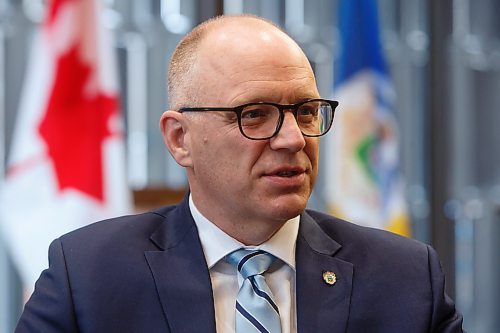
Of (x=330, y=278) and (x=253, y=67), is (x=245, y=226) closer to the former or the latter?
(x=330, y=278)

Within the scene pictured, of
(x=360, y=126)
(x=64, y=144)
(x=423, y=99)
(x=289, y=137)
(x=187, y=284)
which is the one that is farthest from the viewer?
(x=423, y=99)

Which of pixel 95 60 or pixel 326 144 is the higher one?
pixel 95 60

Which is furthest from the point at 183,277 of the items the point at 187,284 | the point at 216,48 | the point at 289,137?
the point at 216,48

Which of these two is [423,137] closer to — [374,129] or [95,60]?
[374,129]

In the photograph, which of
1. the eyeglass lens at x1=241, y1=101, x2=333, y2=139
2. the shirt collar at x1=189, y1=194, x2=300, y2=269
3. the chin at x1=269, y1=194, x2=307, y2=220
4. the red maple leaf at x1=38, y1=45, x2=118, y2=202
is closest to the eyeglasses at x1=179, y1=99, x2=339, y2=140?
the eyeglass lens at x1=241, y1=101, x2=333, y2=139

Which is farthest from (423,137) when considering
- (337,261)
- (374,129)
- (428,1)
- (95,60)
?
(337,261)

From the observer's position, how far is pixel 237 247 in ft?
5.81

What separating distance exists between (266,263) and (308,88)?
39cm

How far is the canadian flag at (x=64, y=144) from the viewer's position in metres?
3.33

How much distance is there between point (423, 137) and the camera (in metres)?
5.79

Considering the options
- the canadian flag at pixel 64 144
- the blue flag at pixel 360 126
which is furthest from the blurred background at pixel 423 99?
the canadian flag at pixel 64 144

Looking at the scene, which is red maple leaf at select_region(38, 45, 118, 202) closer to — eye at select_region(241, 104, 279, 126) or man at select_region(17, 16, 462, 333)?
man at select_region(17, 16, 462, 333)

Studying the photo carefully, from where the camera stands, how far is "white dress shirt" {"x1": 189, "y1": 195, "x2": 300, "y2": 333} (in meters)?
1.75

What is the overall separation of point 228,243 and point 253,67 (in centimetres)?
39
